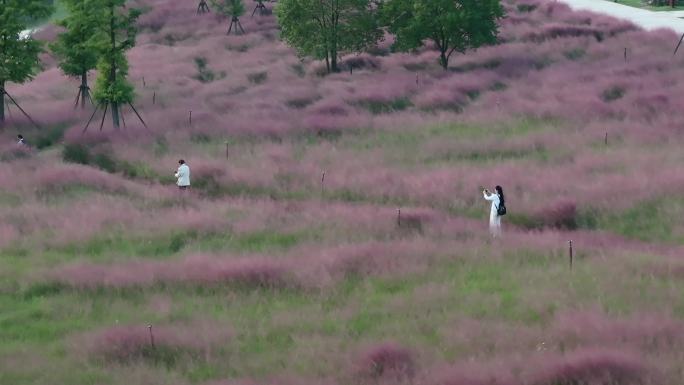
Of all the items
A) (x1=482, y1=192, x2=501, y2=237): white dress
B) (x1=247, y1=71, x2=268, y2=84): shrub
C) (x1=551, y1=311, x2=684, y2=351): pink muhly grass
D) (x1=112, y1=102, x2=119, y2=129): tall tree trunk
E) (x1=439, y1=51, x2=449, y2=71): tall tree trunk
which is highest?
(x1=439, y1=51, x2=449, y2=71): tall tree trunk

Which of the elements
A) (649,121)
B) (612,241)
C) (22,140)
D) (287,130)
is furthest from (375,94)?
(612,241)

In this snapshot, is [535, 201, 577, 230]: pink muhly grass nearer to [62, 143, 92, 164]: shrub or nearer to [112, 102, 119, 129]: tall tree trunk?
[62, 143, 92, 164]: shrub

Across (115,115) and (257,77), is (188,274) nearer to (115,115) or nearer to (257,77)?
(115,115)

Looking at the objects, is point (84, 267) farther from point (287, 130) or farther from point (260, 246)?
point (287, 130)

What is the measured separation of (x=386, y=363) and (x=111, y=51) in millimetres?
25558

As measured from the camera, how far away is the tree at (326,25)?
4628cm

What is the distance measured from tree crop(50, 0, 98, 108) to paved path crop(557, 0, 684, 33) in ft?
106

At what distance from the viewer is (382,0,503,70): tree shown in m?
43.6

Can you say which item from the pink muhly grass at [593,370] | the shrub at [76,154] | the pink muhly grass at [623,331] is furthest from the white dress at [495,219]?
the shrub at [76,154]

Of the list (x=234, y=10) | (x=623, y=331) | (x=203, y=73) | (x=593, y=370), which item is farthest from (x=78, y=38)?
(x=593, y=370)

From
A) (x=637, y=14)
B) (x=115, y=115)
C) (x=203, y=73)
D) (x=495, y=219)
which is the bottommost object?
(x=495, y=219)

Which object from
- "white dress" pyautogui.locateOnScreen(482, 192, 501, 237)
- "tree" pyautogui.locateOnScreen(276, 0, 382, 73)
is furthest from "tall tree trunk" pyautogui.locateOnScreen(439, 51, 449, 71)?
"white dress" pyautogui.locateOnScreen(482, 192, 501, 237)

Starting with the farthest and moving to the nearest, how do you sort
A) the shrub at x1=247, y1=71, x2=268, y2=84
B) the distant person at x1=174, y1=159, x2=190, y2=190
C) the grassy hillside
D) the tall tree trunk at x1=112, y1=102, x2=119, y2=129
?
the shrub at x1=247, y1=71, x2=268, y2=84, the tall tree trunk at x1=112, y1=102, x2=119, y2=129, the distant person at x1=174, y1=159, x2=190, y2=190, the grassy hillside

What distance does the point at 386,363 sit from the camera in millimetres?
13891
